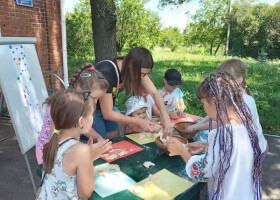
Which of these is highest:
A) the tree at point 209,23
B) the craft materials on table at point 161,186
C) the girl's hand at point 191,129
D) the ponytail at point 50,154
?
the tree at point 209,23

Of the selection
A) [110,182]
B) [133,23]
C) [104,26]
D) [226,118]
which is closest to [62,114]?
[110,182]

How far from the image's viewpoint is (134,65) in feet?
6.79

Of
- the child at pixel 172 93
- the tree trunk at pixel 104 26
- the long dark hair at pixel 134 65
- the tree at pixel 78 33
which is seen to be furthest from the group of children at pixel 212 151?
the tree at pixel 78 33

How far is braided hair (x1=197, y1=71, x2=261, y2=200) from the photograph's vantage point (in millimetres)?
1147

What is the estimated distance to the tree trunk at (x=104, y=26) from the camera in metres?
4.61

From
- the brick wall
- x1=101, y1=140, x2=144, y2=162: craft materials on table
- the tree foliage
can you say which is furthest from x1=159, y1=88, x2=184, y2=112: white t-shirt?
the tree foliage

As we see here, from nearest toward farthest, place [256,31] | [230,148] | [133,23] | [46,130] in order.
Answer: [230,148]
[46,130]
[133,23]
[256,31]

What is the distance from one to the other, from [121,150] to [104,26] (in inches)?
142

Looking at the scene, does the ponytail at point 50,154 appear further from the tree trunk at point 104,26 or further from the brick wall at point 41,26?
the brick wall at point 41,26

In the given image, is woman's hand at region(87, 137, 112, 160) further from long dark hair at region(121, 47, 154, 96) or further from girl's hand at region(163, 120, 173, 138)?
long dark hair at region(121, 47, 154, 96)

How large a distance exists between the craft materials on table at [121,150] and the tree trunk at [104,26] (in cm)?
342

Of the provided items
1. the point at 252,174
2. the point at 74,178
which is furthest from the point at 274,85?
the point at 74,178

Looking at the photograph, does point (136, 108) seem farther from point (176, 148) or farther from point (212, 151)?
point (212, 151)

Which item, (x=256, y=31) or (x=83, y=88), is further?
(x=256, y=31)
